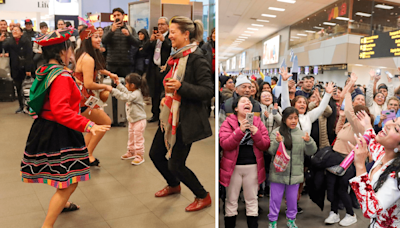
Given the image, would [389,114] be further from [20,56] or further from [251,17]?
[20,56]

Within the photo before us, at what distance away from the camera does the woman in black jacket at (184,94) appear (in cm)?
238

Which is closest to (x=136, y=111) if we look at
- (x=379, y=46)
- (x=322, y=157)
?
(x=322, y=157)

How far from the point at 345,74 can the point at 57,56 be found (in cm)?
215

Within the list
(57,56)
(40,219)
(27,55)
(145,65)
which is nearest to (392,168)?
(57,56)

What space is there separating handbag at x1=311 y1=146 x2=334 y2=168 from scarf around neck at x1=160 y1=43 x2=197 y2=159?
125 cm

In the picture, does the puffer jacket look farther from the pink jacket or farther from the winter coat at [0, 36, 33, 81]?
the pink jacket

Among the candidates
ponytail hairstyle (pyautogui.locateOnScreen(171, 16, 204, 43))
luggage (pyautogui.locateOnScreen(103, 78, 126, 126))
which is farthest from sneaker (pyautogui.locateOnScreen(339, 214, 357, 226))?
luggage (pyautogui.locateOnScreen(103, 78, 126, 126))

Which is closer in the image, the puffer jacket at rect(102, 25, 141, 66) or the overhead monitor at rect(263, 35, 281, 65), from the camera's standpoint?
the overhead monitor at rect(263, 35, 281, 65)

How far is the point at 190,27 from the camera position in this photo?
243 cm

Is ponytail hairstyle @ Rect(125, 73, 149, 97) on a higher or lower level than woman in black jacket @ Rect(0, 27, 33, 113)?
lower

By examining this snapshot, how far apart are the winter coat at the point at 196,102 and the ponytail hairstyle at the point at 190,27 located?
10 cm

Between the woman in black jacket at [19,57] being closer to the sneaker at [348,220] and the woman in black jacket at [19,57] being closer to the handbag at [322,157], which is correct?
the handbag at [322,157]

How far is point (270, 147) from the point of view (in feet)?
8.52

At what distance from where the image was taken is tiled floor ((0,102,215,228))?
2.56 meters
